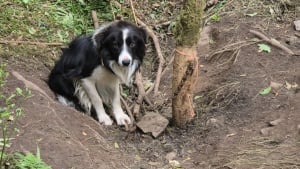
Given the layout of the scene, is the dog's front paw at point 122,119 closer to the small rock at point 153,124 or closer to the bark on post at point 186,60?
the small rock at point 153,124

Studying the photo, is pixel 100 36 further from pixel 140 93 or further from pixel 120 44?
pixel 140 93

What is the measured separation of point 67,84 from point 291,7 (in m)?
3.73

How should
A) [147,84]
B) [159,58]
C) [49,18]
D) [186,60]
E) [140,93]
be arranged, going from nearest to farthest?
[186,60] < [140,93] < [147,84] < [159,58] < [49,18]

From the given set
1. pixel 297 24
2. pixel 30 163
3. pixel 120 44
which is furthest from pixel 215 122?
pixel 30 163

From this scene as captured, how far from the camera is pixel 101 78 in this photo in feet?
20.3

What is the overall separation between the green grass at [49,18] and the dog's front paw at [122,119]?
1.74 m

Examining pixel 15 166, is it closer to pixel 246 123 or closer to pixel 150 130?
pixel 150 130

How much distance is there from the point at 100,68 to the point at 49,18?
2.12 m

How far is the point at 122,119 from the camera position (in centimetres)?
623

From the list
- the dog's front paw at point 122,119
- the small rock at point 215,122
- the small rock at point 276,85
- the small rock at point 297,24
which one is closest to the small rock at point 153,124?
the dog's front paw at point 122,119

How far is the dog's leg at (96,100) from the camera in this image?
6.17 m

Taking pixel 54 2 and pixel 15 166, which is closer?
pixel 15 166

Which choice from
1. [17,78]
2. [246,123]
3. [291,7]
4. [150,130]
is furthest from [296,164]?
[291,7]

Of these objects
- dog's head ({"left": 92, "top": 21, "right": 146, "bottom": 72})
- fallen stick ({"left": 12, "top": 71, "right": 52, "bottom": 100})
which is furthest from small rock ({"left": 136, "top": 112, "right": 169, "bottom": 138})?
fallen stick ({"left": 12, "top": 71, "right": 52, "bottom": 100})
